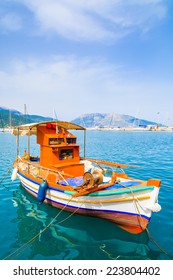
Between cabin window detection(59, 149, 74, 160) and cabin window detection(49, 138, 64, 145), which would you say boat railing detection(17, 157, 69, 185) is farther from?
cabin window detection(49, 138, 64, 145)

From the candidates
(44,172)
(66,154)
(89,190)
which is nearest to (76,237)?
(89,190)

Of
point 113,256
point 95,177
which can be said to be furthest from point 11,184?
point 113,256

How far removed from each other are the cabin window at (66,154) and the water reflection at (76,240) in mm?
3372

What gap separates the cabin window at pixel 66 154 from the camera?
1227 cm

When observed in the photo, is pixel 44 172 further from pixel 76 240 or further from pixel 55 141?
pixel 76 240

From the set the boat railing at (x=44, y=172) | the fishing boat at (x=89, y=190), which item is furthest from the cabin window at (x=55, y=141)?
the boat railing at (x=44, y=172)

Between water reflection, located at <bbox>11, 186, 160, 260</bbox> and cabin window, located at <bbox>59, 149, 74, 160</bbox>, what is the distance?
337 centimetres

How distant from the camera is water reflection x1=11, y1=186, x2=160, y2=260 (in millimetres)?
7164

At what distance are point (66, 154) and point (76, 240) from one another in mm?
5666

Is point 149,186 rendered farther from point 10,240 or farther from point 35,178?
point 35,178

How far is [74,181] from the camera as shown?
36.5ft

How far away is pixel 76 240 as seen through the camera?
808cm

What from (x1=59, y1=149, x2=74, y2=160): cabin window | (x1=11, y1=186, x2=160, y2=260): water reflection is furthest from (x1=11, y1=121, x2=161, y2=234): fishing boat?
(x1=11, y1=186, x2=160, y2=260): water reflection

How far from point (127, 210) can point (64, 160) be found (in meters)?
5.50
